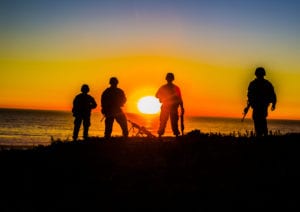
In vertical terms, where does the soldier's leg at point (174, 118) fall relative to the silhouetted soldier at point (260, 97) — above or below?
below

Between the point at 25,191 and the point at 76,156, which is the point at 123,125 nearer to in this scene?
the point at 76,156

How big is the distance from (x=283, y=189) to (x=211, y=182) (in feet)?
5.16

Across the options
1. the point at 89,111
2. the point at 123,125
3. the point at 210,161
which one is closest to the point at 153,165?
the point at 210,161

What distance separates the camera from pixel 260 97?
1595 centimetres

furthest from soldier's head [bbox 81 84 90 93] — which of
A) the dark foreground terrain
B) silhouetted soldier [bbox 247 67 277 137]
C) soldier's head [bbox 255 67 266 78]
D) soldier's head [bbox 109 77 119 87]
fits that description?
soldier's head [bbox 255 67 266 78]

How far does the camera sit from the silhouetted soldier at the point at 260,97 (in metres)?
15.9

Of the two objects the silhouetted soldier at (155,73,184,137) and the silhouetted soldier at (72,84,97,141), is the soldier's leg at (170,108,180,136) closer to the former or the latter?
the silhouetted soldier at (155,73,184,137)

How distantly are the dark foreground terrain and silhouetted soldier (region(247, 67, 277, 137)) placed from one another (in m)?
1.13

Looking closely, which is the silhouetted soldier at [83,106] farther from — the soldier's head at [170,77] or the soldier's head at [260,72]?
the soldier's head at [260,72]

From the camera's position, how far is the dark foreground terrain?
9445 mm

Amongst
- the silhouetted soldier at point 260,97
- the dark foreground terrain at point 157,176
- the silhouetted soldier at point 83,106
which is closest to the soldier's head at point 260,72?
the silhouetted soldier at point 260,97

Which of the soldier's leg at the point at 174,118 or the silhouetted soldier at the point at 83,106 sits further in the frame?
the silhouetted soldier at the point at 83,106

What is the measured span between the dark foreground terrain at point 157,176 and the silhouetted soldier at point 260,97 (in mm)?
1131

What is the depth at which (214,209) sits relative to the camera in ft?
29.3
